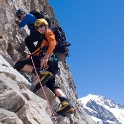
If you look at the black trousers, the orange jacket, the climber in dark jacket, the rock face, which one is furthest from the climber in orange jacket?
the climber in dark jacket

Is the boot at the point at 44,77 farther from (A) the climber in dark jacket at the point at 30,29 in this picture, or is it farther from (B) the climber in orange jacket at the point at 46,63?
(A) the climber in dark jacket at the point at 30,29

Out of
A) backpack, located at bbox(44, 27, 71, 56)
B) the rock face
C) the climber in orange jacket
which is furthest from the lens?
backpack, located at bbox(44, 27, 71, 56)

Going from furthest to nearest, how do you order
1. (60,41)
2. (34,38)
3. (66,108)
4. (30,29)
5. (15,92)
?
1. (30,29)
2. (34,38)
3. (60,41)
4. (66,108)
5. (15,92)

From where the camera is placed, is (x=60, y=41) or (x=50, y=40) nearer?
(x=50, y=40)

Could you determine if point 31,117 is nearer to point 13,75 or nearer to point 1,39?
point 13,75

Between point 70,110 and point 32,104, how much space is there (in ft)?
5.26

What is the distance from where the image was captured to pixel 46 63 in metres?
8.20

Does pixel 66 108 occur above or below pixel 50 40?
below

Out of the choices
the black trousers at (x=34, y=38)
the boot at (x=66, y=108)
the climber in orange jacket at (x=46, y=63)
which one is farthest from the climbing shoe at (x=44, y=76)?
the black trousers at (x=34, y=38)

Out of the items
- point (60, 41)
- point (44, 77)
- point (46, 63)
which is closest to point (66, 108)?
point (44, 77)

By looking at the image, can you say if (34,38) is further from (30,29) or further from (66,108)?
(66,108)

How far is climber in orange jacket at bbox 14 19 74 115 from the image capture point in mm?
7976

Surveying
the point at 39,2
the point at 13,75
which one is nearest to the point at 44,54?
the point at 13,75

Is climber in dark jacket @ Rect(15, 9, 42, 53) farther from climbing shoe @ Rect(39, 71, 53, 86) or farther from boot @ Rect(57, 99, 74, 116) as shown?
boot @ Rect(57, 99, 74, 116)
